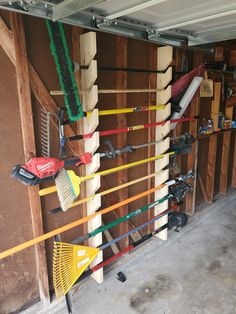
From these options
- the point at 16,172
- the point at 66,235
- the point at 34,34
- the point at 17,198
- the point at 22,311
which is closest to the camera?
the point at 16,172

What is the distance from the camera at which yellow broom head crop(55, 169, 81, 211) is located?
1570 millimetres

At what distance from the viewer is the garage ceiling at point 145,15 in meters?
1.27

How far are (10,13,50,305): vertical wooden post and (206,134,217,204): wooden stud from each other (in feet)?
7.82

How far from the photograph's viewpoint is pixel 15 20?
1.43 meters

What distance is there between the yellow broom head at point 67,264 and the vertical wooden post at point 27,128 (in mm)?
158

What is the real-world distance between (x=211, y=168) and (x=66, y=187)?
2372 mm

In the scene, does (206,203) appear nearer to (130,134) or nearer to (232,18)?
(130,134)

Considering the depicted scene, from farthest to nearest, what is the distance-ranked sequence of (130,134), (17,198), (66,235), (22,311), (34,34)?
(130,134)
(66,235)
(22,311)
(17,198)
(34,34)

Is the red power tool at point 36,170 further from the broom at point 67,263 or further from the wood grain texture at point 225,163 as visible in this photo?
the wood grain texture at point 225,163

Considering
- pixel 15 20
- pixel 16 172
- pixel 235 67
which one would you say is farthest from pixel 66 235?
pixel 235 67

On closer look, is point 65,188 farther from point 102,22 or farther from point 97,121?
point 102,22

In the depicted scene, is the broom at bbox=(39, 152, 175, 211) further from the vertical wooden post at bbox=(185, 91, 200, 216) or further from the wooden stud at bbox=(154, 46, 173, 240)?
the vertical wooden post at bbox=(185, 91, 200, 216)

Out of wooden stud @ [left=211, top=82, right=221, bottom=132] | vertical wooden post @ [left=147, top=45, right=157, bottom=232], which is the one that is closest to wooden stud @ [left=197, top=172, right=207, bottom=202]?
wooden stud @ [left=211, top=82, right=221, bottom=132]

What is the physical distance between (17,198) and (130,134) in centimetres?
108
